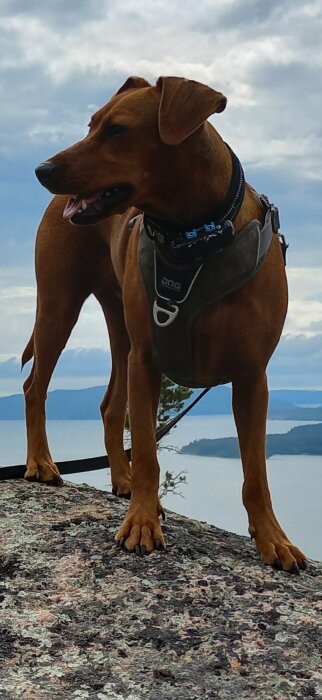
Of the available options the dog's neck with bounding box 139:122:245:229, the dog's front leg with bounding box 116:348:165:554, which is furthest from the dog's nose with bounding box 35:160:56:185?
the dog's front leg with bounding box 116:348:165:554

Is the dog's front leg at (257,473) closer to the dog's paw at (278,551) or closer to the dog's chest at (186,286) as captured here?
the dog's paw at (278,551)

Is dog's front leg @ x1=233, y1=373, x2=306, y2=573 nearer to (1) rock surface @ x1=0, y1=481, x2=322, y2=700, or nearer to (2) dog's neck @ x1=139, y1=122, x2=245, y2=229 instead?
(1) rock surface @ x1=0, y1=481, x2=322, y2=700

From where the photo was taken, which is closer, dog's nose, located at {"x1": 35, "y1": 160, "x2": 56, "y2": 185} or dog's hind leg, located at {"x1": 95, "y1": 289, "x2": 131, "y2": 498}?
dog's nose, located at {"x1": 35, "y1": 160, "x2": 56, "y2": 185}

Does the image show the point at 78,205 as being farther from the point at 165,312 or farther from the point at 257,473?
the point at 257,473

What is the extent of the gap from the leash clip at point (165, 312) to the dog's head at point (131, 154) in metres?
0.44

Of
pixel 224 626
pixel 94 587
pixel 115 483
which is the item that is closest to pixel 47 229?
pixel 115 483

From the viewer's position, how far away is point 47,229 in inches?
187

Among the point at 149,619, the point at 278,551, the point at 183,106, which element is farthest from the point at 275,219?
the point at 149,619

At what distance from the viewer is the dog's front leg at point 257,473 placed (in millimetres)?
3594

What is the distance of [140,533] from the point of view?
3463 millimetres

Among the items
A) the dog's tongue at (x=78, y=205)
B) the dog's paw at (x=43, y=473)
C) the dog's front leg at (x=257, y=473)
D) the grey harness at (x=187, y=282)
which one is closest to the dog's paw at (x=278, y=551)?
the dog's front leg at (x=257, y=473)

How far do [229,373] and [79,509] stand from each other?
106 centimetres

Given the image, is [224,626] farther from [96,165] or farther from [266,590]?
[96,165]

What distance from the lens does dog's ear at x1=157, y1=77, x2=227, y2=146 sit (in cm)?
307
